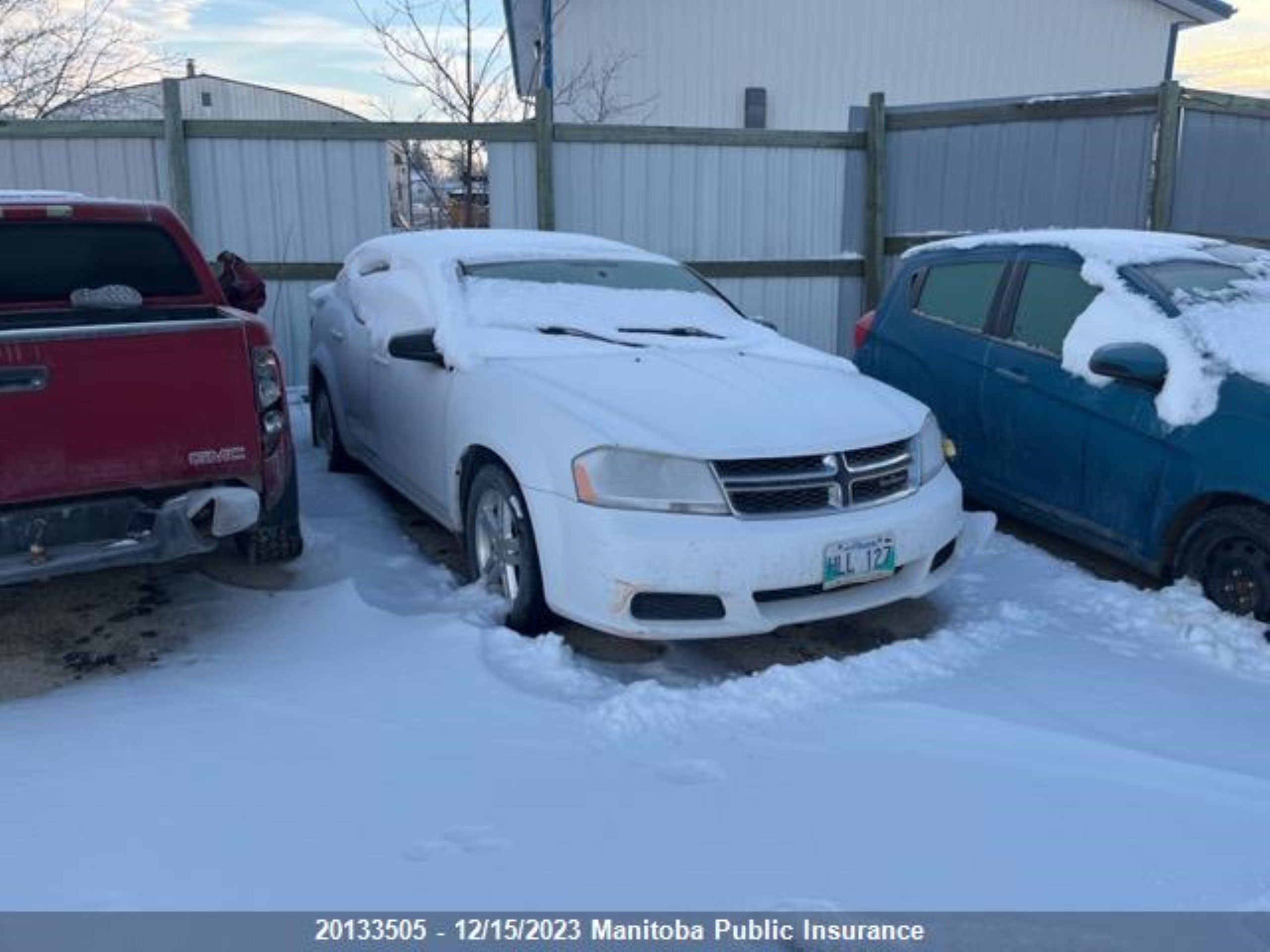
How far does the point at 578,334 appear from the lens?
15.8ft

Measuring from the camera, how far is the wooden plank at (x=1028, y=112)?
9078 millimetres

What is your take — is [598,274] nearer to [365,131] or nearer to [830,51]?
Result: [365,131]

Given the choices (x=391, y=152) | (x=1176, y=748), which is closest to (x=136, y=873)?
(x=1176, y=748)

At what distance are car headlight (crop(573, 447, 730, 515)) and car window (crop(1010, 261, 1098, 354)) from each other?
92.2 inches

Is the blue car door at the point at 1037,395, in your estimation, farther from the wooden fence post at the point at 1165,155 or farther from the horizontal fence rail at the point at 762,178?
the horizontal fence rail at the point at 762,178

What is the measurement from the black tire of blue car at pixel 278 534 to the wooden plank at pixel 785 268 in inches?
233

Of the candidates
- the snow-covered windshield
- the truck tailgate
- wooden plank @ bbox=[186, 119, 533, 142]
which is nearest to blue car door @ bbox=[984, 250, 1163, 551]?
the snow-covered windshield

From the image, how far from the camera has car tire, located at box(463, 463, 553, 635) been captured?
12.7 ft

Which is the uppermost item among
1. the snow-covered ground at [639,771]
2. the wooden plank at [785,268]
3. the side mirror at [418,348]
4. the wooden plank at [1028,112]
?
the wooden plank at [1028,112]

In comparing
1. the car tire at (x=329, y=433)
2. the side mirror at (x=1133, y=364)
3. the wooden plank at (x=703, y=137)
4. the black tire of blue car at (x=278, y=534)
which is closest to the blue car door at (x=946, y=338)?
the side mirror at (x=1133, y=364)

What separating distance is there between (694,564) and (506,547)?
0.90 m

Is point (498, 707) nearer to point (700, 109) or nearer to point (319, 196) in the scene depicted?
point (319, 196)
